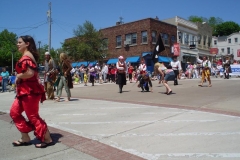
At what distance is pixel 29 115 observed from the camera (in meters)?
3.79

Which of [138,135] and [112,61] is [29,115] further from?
[112,61]

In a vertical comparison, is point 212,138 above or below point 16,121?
below

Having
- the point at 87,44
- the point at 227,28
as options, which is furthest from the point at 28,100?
the point at 227,28

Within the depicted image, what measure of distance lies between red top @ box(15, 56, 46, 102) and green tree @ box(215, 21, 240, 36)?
318 feet

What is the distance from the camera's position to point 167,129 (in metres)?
4.79

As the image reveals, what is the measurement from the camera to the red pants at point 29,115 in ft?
12.4

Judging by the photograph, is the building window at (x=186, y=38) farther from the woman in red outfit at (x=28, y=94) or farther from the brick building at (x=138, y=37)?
the woman in red outfit at (x=28, y=94)

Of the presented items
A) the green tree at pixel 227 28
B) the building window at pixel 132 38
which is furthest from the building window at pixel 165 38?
the green tree at pixel 227 28

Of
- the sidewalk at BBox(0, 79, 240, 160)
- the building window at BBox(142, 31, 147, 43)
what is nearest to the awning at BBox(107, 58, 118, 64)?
the building window at BBox(142, 31, 147, 43)

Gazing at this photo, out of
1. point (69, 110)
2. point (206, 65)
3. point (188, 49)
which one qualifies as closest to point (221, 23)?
point (188, 49)

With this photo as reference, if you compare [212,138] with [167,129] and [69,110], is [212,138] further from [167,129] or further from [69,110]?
[69,110]

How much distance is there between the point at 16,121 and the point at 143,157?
2.03 m

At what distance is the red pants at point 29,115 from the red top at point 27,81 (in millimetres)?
79

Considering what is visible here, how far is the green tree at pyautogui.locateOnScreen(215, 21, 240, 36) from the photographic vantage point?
89938mm
